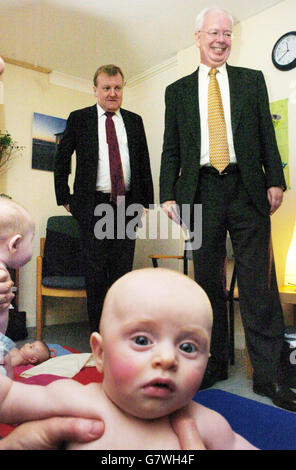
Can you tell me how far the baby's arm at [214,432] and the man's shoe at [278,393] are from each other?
3.76 ft

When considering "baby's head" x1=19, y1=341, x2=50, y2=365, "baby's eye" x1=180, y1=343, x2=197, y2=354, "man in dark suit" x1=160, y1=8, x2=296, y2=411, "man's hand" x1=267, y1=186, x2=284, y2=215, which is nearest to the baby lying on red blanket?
"baby's eye" x1=180, y1=343, x2=197, y2=354

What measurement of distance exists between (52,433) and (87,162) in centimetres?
197

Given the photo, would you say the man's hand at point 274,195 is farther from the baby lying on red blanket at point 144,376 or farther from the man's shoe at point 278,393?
the baby lying on red blanket at point 144,376

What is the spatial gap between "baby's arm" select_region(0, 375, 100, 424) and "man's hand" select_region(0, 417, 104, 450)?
2 centimetres

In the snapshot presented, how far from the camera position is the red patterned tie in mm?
2387

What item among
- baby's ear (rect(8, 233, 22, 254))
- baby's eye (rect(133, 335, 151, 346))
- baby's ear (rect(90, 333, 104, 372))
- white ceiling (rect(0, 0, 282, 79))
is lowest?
baby's ear (rect(90, 333, 104, 372))

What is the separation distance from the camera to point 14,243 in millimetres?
1052

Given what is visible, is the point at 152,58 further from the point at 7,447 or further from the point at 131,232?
the point at 7,447

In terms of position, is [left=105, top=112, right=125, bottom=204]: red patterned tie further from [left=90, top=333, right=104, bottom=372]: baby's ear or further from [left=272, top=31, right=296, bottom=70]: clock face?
[left=90, top=333, right=104, bottom=372]: baby's ear

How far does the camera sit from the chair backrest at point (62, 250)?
10.6 ft

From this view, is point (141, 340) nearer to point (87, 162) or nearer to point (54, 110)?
point (87, 162)

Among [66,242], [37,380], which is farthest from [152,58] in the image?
[37,380]

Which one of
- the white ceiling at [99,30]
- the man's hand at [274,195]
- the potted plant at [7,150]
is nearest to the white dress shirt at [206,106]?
the man's hand at [274,195]

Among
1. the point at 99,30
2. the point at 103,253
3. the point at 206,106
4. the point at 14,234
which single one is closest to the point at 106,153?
the point at 103,253
